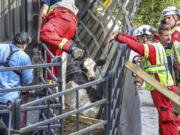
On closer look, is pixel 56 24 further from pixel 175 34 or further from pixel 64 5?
pixel 175 34

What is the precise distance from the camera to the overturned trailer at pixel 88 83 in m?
2.86

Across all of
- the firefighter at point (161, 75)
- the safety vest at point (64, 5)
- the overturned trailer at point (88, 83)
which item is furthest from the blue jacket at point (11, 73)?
the safety vest at point (64, 5)

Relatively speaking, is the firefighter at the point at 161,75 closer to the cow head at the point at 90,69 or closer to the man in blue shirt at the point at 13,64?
the man in blue shirt at the point at 13,64

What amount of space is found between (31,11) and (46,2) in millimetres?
800

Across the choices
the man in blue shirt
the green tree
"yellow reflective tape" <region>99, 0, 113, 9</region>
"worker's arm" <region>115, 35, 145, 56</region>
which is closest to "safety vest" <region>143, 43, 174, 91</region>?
"worker's arm" <region>115, 35, 145, 56</region>

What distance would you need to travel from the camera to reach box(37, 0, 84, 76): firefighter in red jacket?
4938mm

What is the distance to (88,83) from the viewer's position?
285 cm

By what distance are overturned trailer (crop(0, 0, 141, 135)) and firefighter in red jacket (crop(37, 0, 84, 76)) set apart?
0.17 m

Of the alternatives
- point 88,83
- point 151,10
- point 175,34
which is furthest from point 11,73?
point 151,10

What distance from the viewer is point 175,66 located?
479 cm

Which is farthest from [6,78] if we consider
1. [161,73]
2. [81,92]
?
[81,92]

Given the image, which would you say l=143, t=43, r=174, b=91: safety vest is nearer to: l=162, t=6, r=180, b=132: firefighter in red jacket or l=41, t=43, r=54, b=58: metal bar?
l=162, t=6, r=180, b=132: firefighter in red jacket

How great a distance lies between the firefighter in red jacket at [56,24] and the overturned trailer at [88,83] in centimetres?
17

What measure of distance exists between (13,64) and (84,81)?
9.84 ft
